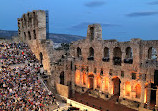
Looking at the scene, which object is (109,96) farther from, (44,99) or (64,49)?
(64,49)

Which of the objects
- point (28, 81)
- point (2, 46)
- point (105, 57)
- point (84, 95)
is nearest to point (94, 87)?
point (84, 95)

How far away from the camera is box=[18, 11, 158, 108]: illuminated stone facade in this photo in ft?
79.7

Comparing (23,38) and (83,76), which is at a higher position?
(23,38)

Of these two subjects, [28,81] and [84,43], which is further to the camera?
[84,43]

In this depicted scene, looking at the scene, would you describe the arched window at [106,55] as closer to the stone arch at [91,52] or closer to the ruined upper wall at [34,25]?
the stone arch at [91,52]

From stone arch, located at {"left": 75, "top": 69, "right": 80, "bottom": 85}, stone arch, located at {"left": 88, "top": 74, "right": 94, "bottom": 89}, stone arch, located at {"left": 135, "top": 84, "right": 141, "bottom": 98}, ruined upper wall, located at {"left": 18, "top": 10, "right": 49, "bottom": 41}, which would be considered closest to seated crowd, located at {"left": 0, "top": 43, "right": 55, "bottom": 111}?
ruined upper wall, located at {"left": 18, "top": 10, "right": 49, "bottom": 41}

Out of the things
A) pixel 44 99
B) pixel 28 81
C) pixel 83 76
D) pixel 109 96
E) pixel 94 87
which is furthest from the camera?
pixel 83 76

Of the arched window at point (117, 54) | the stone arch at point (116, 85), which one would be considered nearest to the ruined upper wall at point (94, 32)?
the arched window at point (117, 54)

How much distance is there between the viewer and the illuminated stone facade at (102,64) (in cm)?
2428

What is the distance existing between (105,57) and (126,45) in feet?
17.6

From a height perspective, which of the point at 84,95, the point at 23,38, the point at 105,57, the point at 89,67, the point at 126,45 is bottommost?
the point at 84,95

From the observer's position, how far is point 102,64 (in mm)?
29234

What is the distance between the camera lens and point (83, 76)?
111ft

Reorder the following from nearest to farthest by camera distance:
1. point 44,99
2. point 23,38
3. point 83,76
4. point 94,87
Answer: point 44,99
point 94,87
point 83,76
point 23,38
